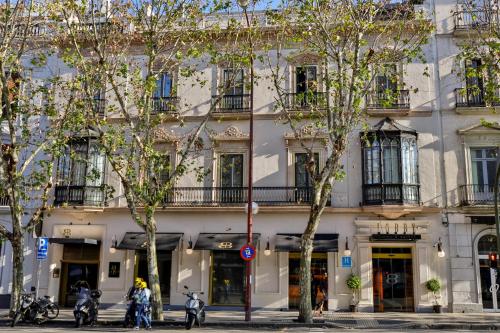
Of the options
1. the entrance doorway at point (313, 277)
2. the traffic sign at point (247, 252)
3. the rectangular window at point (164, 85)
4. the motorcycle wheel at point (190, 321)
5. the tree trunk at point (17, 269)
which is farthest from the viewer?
the rectangular window at point (164, 85)

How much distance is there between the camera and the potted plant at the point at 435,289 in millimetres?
20750

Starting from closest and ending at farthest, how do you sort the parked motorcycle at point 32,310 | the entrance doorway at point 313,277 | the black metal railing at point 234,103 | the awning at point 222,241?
the parked motorcycle at point 32,310 < the entrance doorway at point 313,277 < the awning at point 222,241 < the black metal railing at point 234,103

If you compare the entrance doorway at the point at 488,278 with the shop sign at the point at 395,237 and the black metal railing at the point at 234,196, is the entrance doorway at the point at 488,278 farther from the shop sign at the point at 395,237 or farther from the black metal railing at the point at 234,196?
the black metal railing at the point at 234,196

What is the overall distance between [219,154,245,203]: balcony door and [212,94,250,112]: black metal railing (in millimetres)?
2007

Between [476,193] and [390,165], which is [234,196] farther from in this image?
Result: [476,193]

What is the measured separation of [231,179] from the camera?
23281 mm

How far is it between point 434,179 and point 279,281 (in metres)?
7.56

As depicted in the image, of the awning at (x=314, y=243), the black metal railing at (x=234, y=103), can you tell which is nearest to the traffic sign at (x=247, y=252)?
the awning at (x=314, y=243)

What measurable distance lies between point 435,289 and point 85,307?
1296 centimetres

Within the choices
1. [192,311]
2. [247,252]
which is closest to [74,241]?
[192,311]

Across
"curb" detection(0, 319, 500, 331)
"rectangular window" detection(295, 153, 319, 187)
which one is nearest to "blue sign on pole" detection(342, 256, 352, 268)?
"rectangular window" detection(295, 153, 319, 187)

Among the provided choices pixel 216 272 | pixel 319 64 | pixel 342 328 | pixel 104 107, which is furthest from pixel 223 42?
pixel 342 328

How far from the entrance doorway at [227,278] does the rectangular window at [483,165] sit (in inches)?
403

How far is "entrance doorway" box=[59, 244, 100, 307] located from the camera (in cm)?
2369
